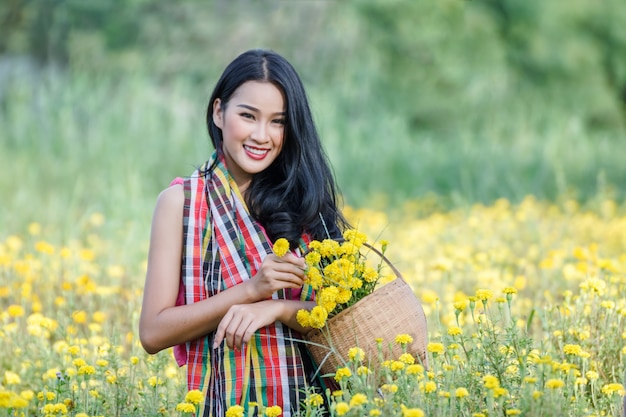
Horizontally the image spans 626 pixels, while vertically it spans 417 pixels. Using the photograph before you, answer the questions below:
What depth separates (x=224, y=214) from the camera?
251cm

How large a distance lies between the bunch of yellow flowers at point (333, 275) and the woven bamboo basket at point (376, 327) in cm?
5

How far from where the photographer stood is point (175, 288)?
239cm

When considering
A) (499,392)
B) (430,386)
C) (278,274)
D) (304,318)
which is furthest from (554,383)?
(278,274)

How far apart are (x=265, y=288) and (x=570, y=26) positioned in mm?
11820

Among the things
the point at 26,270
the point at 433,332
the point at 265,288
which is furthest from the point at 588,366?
the point at 26,270

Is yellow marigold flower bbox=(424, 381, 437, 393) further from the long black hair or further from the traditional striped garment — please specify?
the long black hair

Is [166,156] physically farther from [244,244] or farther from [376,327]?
[376,327]

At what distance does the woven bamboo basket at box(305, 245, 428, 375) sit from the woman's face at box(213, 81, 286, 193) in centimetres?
58

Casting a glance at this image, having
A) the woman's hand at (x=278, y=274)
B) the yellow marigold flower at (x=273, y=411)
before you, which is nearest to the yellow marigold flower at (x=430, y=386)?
the yellow marigold flower at (x=273, y=411)

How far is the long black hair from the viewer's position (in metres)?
2.58

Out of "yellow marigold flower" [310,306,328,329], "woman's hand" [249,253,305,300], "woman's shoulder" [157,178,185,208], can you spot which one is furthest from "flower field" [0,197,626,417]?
"woman's shoulder" [157,178,185,208]

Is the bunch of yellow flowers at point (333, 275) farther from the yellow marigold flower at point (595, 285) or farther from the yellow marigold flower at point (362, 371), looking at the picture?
the yellow marigold flower at point (595, 285)

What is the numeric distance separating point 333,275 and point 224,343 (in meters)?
0.42

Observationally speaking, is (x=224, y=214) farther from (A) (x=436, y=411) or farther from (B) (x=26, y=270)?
(B) (x=26, y=270)
